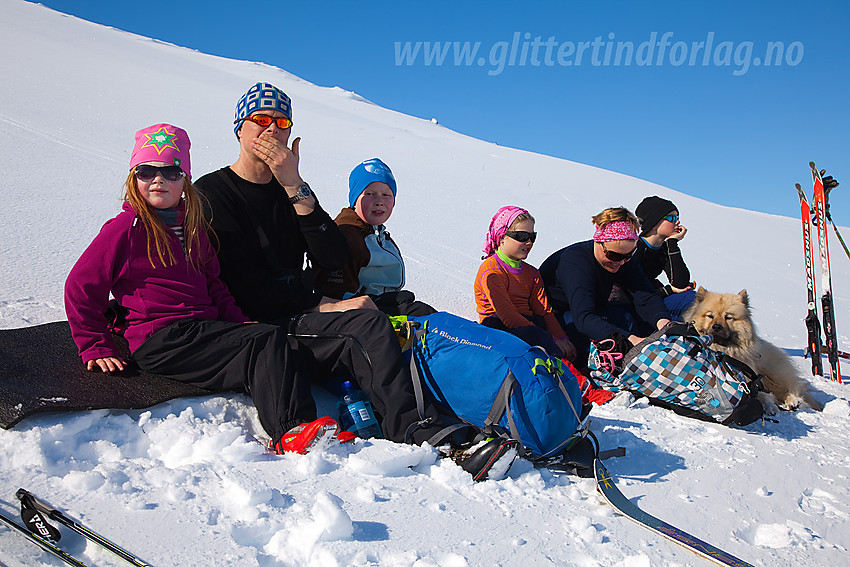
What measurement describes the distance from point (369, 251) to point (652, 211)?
9.18ft

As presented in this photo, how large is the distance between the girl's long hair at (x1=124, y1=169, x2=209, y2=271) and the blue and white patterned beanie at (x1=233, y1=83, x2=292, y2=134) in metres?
0.60

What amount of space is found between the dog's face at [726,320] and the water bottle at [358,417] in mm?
2680

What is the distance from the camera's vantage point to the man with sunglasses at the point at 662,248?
489 cm

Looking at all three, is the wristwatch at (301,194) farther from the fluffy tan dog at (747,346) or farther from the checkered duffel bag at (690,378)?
the fluffy tan dog at (747,346)

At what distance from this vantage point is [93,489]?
1.85 metres

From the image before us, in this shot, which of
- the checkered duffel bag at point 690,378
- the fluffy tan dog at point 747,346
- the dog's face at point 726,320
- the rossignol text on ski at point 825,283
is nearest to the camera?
the checkered duffel bag at point 690,378

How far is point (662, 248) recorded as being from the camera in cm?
512

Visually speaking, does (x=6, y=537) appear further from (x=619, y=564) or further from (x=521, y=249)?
(x=521, y=249)

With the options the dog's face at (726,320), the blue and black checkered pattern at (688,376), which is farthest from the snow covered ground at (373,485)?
the dog's face at (726,320)

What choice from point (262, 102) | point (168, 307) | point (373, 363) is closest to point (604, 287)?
point (373, 363)

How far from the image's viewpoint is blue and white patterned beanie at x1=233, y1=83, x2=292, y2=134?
3.00 meters

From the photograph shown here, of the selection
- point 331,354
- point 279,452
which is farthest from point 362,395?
point 279,452

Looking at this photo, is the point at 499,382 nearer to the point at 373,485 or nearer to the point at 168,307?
the point at 373,485

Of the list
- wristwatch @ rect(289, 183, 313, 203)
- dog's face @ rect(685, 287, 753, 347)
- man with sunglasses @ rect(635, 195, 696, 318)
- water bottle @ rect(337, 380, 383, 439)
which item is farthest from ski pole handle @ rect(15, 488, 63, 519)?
man with sunglasses @ rect(635, 195, 696, 318)
